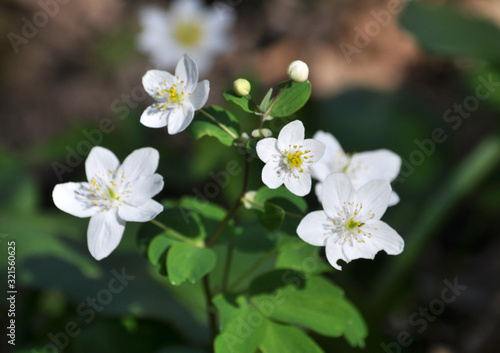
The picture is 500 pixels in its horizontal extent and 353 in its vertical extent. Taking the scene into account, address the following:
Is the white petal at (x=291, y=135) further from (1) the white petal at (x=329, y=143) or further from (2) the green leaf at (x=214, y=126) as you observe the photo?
(1) the white petal at (x=329, y=143)

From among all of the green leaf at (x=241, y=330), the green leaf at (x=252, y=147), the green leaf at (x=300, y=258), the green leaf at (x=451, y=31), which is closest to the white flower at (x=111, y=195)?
the green leaf at (x=252, y=147)

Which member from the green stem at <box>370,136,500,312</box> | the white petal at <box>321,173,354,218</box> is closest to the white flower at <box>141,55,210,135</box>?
the white petal at <box>321,173,354,218</box>

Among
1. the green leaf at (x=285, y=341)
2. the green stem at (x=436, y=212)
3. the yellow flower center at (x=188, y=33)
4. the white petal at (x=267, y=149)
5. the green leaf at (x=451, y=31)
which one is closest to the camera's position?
the white petal at (x=267, y=149)

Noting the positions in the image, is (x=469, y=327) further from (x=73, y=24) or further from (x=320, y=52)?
(x=73, y=24)

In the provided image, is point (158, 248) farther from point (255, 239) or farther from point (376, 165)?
point (376, 165)

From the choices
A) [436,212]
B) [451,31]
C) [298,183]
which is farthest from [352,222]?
[451,31]

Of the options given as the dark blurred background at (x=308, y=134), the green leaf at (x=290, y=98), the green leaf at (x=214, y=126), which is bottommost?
the dark blurred background at (x=308, y=134)
